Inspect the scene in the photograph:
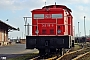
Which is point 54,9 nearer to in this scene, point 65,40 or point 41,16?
point 41,16

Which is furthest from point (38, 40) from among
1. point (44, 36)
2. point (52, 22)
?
point (52, 22)

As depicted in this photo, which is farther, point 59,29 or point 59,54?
point 59,54

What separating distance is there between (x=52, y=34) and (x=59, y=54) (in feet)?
6.76

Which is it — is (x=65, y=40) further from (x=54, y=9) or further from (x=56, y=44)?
(x=54, y=9)

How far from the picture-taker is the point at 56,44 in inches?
724

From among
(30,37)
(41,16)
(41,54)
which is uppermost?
(41,16)

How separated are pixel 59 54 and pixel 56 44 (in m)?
2.38

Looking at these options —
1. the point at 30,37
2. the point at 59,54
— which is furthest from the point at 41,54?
the point at 30,37

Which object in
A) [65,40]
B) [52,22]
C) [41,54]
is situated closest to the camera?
[65,40]

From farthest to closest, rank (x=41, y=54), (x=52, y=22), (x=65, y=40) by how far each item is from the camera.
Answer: (x=41, y=54)
(x=52, y=22)
(x=65, y=40)

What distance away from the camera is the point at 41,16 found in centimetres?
1939

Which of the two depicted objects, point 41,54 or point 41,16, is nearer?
point 41,16

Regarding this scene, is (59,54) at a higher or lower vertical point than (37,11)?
lower

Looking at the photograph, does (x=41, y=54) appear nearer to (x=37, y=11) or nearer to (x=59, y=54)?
(x=59, y=54)
